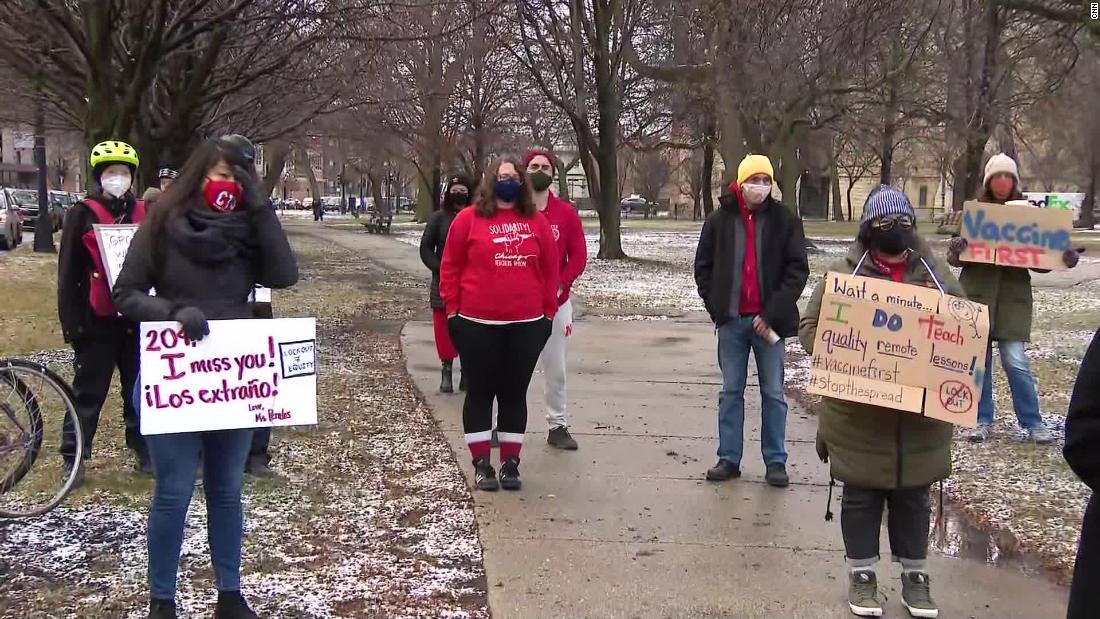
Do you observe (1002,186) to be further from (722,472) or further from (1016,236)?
(722,472)

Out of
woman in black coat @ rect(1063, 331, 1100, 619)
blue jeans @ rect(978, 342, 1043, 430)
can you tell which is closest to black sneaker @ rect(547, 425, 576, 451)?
blue jeans @ rect(978, 342, 1043, 430)

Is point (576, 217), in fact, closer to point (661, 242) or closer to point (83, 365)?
point (83, 365)

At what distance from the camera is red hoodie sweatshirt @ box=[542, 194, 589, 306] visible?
605cm

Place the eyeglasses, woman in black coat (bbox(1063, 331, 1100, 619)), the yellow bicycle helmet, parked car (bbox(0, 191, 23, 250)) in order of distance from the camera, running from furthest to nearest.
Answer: parked car (bbox(0, 191, 23, 250)), the yellow bicycle helmet, the eyeglasses, woman in black coat (bbox(1063, 331, 1100, 619))

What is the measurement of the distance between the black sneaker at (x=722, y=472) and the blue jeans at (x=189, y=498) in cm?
285

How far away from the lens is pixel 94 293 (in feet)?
16.3

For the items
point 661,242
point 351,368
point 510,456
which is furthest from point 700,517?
point 661,242

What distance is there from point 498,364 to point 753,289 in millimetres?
1482

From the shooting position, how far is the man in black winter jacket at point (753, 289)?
17.4 ft

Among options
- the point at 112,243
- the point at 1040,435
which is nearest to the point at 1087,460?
the point at 112,243

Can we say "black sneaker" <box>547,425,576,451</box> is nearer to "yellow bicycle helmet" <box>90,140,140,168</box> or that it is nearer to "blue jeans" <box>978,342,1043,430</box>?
"blue jeans" <box>978,342,1043,430</box>

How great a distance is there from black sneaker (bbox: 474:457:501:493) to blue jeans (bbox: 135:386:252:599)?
1818 mm

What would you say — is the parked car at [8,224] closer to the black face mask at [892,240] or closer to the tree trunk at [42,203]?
the tree trunk at [42,203]

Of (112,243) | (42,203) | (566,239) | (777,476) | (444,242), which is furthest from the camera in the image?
(42,203)
